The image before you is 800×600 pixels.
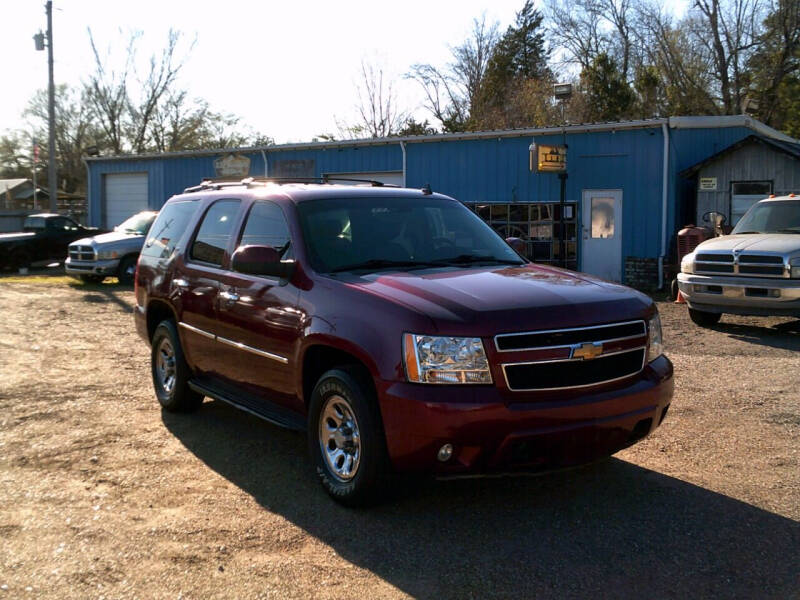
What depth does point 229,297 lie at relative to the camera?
5402 millimetres

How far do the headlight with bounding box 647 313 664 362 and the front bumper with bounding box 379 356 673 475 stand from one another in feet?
1.71

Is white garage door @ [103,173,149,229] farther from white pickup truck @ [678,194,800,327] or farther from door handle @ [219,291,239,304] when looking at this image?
door handle @ [219,291,239,304]

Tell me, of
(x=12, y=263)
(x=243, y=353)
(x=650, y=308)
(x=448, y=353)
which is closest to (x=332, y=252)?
(x=243, y=353)

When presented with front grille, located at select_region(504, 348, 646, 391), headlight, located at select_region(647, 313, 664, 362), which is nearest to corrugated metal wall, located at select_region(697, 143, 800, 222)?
headlight, located at select_region(647, 313, 664, 362)

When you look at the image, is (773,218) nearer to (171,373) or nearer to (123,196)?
(171,373)

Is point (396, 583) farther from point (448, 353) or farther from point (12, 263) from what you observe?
point (12, 263)

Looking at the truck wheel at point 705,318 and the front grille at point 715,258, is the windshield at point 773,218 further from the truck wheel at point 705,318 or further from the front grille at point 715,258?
the truck wheel at point 705,318

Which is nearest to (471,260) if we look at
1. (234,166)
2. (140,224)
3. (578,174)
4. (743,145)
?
(743,145)

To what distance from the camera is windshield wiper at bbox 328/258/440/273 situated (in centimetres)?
480

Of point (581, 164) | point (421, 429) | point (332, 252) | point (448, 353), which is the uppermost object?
point (581, 164)

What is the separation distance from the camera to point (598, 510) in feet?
14.4

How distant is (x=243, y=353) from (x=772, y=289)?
774cm

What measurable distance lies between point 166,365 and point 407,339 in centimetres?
348

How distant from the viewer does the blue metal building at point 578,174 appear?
17.7 meters
